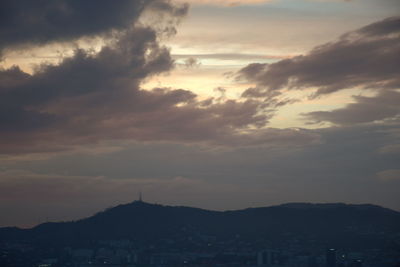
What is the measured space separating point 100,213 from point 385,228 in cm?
6826

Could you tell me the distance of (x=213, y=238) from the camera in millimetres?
142000

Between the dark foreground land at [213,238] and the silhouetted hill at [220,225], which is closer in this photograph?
the dark foreground land at [213,238]

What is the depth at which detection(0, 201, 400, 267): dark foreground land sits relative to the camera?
114m

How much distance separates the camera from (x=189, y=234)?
145 meters

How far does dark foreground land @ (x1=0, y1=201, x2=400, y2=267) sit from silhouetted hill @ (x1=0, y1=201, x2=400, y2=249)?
218mm

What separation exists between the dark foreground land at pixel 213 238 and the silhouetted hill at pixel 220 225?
0.72 ft

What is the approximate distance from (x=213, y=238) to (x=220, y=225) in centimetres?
1112

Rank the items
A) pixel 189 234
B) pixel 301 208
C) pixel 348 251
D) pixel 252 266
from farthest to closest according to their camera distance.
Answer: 1. pixel 301 208
2. pixel 189 234
3. pixel 348 251
4. pixel 252 266

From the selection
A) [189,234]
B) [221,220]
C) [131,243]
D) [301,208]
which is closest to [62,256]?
[131,243]

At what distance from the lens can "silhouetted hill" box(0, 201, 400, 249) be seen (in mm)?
140125

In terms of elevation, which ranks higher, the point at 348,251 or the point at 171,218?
the point at 171,218

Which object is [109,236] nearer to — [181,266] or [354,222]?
[181,266]

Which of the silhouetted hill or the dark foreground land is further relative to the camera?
the silhouetted hill

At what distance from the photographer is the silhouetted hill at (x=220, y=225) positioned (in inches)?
5517
